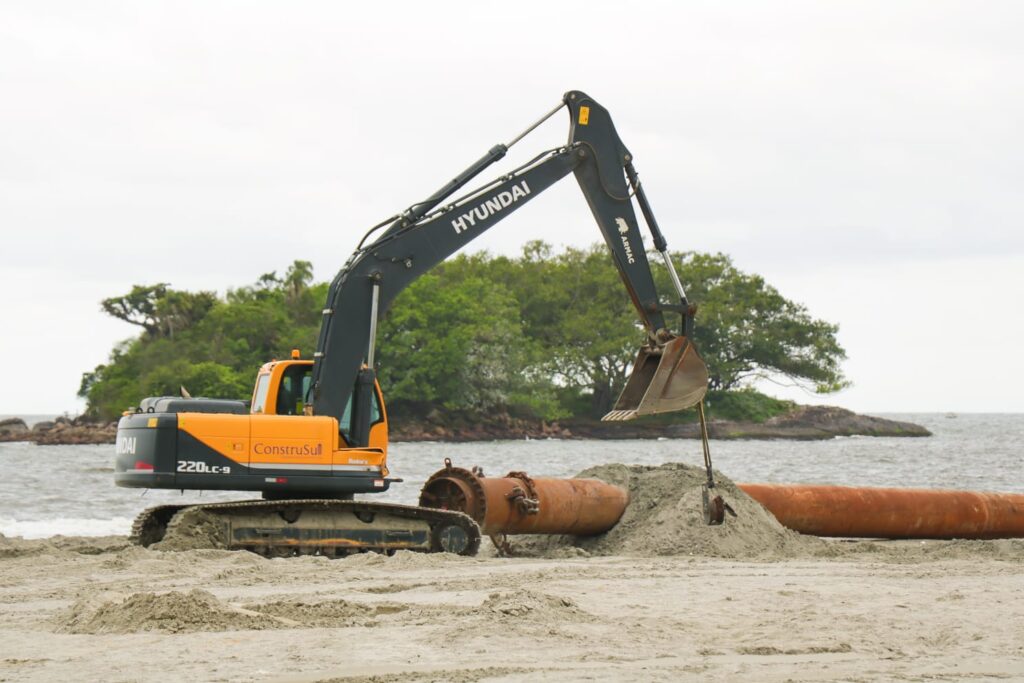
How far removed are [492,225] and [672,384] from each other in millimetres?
3056

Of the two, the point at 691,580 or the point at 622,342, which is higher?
the point at 622,342

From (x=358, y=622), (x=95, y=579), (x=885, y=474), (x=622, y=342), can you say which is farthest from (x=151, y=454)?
(x=622, y=342)

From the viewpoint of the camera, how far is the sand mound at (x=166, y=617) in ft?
31.8

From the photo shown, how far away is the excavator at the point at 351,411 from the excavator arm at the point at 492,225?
17mm

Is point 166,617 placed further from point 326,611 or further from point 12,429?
point 12,429

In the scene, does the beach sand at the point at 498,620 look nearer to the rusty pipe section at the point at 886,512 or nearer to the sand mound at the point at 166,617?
the sand mound at the point at 166,617

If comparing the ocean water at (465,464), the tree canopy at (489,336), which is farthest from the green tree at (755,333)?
the ocean water at (465,464)

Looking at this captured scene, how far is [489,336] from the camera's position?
82.4m

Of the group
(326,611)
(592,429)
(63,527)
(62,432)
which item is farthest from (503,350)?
(326,611)

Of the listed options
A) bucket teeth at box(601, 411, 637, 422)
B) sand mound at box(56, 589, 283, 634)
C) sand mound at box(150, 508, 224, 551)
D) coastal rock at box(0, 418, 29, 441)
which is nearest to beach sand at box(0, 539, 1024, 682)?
sand mound at box(56, 589, 283, 634)

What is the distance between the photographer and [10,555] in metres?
15.7

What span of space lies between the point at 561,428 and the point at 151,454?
75.6m

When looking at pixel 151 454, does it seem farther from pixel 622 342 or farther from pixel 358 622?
pixel 622 342

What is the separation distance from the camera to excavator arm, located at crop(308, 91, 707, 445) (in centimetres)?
1620
